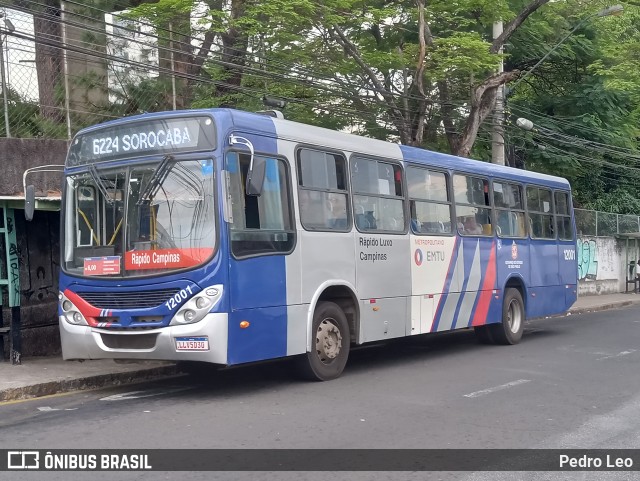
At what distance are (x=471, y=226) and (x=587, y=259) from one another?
18.0m

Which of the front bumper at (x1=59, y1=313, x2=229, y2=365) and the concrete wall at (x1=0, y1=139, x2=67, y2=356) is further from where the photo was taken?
the concrete wall at (x1=0, y1=139, x2=67, y2=356)

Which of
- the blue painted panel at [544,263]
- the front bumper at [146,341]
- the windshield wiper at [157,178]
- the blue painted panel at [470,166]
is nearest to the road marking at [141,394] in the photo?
the front bumper at [146,341]

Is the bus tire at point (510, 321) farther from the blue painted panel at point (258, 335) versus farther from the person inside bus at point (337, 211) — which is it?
the blue painted panel at point (258, 335)

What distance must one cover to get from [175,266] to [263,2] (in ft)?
31.9

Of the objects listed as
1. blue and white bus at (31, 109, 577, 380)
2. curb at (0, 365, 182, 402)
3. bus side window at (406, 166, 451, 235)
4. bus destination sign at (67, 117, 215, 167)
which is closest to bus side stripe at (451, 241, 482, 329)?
bus side window at (406, 166, 451, 235)

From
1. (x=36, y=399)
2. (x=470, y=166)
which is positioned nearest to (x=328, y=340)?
(x=36, y=399)

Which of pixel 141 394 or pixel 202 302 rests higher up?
pixel 202 302

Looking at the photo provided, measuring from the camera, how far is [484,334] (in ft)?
49.8

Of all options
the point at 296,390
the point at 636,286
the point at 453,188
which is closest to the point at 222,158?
the point at 296,390

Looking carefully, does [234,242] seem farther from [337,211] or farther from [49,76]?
[49,76]

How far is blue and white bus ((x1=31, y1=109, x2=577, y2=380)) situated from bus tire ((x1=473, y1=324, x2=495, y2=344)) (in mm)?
3143

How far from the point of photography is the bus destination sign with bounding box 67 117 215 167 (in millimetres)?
9047

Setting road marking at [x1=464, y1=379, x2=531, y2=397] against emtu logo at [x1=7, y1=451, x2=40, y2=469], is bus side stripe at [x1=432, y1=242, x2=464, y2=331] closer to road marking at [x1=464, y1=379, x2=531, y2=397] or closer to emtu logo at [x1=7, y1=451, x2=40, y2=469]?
road marking at [x1=464, y1=379, x2=531, y2=397]

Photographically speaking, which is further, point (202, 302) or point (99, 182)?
point (99, 182)
